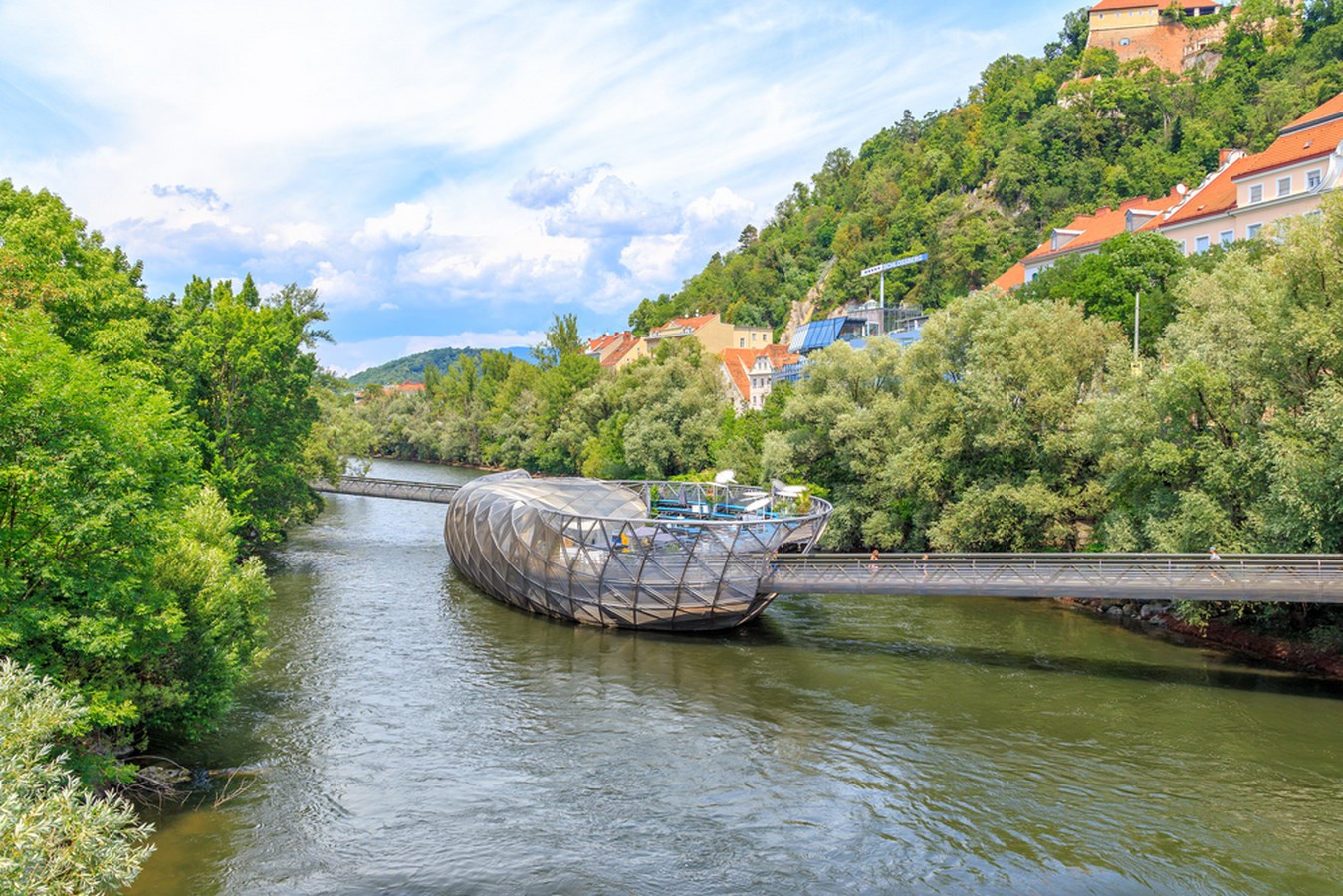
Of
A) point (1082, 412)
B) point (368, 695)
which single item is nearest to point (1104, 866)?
point (368, 695)

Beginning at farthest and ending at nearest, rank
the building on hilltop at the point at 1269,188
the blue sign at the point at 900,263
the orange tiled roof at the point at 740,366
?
1. the blue sign at the point at 900,263
2. the orange tiled roof at the point at 740,366
3. the building on hilltop at the point at 1269,188

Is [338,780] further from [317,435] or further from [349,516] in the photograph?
[349,516]

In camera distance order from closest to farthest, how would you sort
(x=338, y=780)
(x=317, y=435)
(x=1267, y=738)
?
(x=338, y=780) → (x=1267, y=738) → (x=317, y=435)

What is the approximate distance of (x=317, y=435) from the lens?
2132 inches

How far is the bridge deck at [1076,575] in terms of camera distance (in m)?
24.0

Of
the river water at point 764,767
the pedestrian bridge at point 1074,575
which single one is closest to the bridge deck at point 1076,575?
the pedestrian bridge at point 1074,575

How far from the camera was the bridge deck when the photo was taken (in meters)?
24.0

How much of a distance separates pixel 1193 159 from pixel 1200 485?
83059mm

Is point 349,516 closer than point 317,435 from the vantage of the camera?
No

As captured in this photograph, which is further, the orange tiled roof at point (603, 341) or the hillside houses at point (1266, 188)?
the orange tiled roof at point (603, 341)

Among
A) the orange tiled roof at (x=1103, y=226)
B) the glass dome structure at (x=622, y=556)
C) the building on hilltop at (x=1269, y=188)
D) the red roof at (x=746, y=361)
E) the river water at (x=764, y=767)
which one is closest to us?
the river water at (x=764, y=767)

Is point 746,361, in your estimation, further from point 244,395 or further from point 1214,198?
point 244,395

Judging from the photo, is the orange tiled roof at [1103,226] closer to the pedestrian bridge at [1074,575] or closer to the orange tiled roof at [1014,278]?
the orange tiled roof at [1014,278]

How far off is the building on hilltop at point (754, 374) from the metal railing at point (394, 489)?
3092 centimetres
